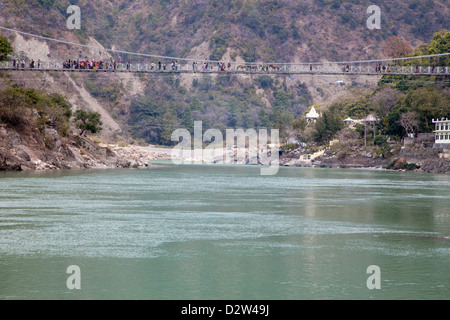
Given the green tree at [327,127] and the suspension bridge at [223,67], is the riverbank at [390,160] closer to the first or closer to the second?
the green tree at [327,127]

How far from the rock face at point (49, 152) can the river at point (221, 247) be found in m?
16.5

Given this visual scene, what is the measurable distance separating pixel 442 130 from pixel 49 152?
3398 centimetres

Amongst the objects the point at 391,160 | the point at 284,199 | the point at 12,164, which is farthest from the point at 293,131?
the point at 284,199

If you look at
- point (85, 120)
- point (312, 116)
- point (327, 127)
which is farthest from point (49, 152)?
point (312, 116)

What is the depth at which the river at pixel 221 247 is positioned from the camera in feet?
39.4

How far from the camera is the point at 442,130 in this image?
58031 millimetres

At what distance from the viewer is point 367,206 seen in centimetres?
2558

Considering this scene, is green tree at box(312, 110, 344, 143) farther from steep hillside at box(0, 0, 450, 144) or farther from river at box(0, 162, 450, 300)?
river at box(0, 162, 450, 300)

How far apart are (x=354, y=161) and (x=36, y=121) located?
36.0 metres

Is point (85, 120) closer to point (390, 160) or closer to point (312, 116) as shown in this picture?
point (390, 160)

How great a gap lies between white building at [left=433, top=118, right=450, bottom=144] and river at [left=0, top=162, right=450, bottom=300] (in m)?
30.9

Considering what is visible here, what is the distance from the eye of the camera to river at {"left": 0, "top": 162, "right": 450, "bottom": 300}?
39.4ft
